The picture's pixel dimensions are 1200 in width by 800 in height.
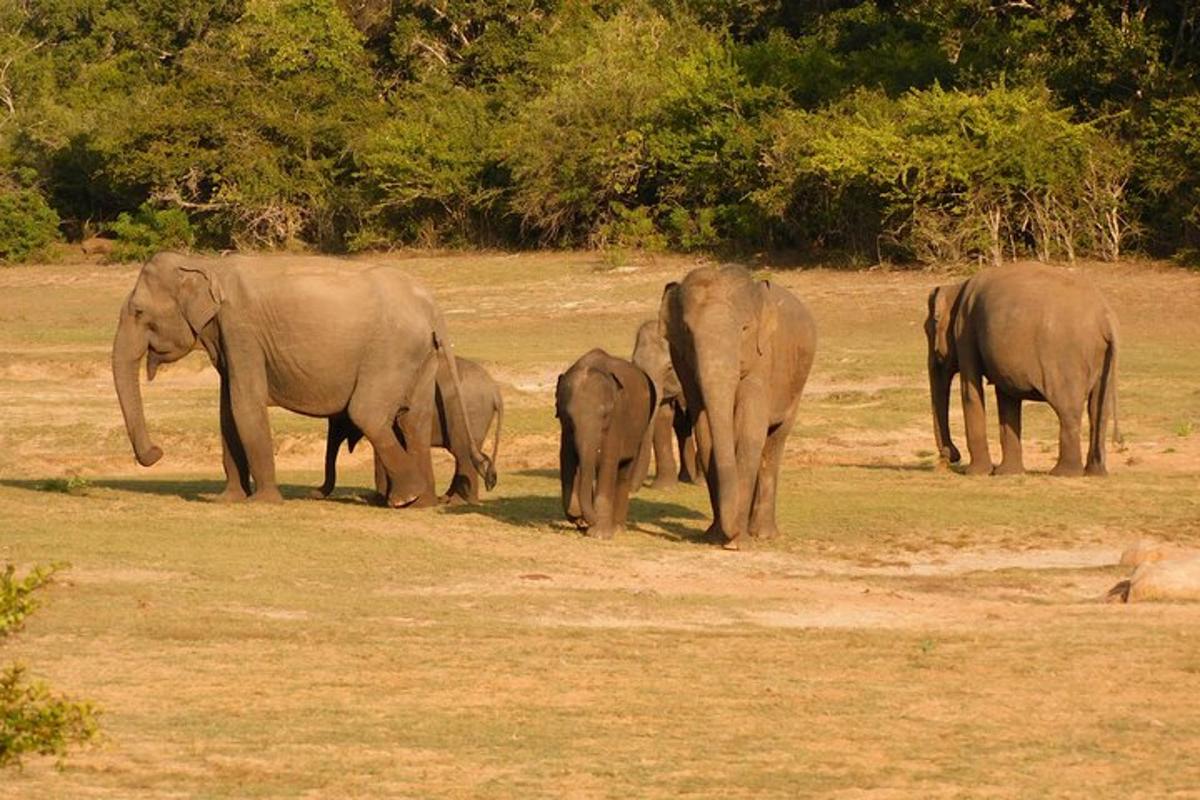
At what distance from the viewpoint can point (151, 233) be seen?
5072 centimetres

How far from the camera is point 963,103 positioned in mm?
39500

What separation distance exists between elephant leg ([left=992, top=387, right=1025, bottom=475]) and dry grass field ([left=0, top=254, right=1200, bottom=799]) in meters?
0.47

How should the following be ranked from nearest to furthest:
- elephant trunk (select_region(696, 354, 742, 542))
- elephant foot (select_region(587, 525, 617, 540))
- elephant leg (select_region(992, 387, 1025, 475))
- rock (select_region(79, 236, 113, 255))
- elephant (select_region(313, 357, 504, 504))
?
elephant trunk (select_region(696, 354, 742, 542)) → elephant foot (select_region(587, 525, 617, 540)) → elephant (select_region(313, 357, 504, 504)) → elephant leg (select_region(992, 387, 1025, 475)) → rock (select_region(79, 236, 113, 255))

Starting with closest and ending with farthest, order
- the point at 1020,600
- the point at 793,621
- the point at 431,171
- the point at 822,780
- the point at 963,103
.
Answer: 1. the point at 822,780
2. the point at 793,621
3. the point at 1020,600
4. the point at 963,103
5. the point at 431,171

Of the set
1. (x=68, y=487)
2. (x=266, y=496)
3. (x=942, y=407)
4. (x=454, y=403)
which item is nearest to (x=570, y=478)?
(x=454, y=403)

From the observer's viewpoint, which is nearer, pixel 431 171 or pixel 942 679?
pixel 942 679

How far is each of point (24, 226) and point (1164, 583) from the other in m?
38.9

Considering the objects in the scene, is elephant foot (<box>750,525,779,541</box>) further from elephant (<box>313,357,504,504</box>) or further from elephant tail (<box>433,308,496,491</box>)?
elephant (<box>313,357,504,504</box>)

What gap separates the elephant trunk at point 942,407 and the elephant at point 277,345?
5.62m

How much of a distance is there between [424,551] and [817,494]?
500 centimetres

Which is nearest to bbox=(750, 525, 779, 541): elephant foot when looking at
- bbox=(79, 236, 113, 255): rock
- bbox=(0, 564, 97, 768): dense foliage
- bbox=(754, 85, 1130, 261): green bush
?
bbox=(0, 564, 97, 768): dense foliage

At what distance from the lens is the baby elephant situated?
682 inches

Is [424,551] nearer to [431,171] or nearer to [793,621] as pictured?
[793,621]

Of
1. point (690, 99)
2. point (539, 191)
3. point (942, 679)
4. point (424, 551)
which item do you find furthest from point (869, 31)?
point (942, 679)
